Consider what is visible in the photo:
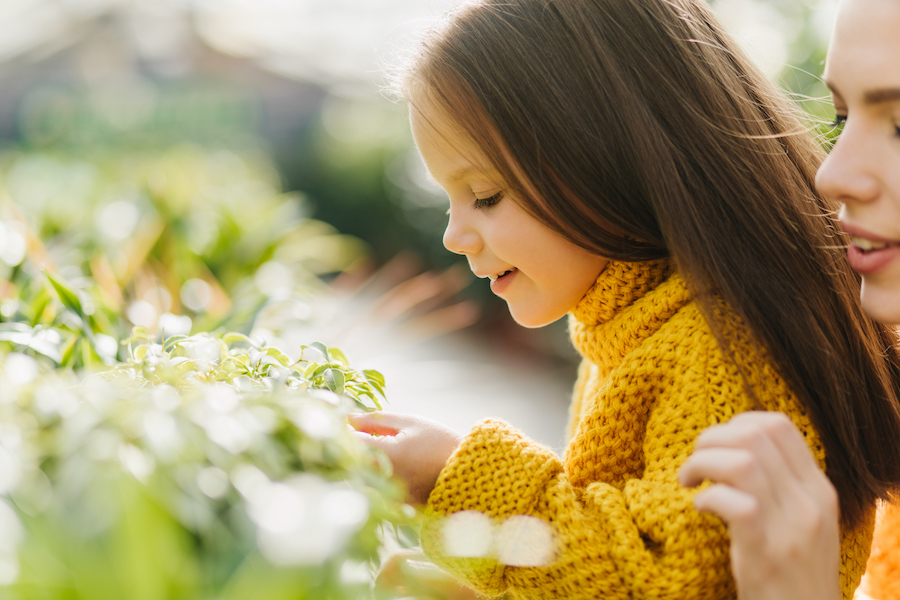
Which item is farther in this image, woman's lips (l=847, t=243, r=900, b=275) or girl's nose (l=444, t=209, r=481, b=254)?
girl's nose (l=444, t=209, r=481, b=254)

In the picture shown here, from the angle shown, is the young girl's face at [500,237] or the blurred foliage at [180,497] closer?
the blurred foliage at [180,497]

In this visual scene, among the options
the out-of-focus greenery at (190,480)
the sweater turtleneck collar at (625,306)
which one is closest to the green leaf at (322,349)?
the out-of-focus greenery at (190,480)

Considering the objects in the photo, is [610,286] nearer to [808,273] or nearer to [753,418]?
[808,273]

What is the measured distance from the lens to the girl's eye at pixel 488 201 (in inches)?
51.2

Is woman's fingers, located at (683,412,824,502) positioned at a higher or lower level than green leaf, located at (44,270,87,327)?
higher

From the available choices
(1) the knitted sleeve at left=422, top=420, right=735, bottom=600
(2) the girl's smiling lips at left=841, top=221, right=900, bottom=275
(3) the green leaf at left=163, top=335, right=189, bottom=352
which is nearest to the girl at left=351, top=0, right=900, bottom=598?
(1) the knitted sleeve at left=422, top=420, right=735, bottom=600

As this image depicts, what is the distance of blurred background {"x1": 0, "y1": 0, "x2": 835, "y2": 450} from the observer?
2131 millimetres

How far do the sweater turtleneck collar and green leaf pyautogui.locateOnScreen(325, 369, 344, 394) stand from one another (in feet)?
1.75

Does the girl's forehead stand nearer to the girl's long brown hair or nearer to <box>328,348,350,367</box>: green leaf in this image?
the girl's long brown hair

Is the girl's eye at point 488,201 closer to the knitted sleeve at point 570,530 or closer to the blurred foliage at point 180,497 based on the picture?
the knitted sleeve at point 570,530

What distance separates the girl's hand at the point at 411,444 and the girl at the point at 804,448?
0.44 meters

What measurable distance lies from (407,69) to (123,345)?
35.1 inches

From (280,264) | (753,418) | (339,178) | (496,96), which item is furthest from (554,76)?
(339,178)

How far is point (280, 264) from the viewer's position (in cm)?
272
